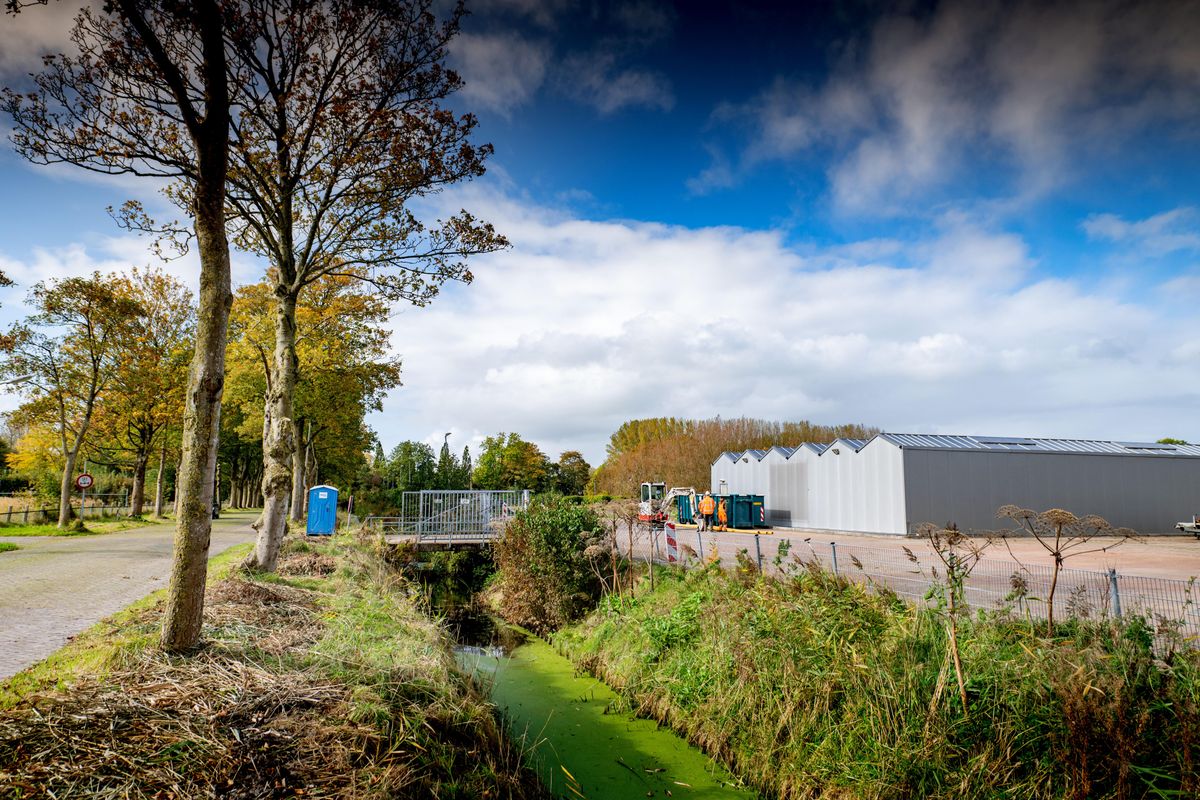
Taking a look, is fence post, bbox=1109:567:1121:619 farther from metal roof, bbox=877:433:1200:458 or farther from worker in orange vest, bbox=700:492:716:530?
worker in orange vest, bbox=700:492:716:530

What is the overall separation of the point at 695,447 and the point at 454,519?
2755cm

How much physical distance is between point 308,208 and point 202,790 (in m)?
11.1

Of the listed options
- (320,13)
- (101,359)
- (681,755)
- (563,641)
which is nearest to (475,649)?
(563,641)

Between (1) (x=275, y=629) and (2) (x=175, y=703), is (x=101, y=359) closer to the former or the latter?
(1) (x=275, y=629)

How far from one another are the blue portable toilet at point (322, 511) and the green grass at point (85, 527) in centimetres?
666

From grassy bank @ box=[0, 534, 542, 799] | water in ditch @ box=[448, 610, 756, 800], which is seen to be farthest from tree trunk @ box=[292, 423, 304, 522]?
grassy bank @ box=[0, 534, 542, 799]

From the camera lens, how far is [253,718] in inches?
161

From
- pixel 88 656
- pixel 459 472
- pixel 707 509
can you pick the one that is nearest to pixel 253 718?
pixel 88 656

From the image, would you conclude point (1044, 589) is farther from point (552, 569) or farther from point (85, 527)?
point (85, 527)

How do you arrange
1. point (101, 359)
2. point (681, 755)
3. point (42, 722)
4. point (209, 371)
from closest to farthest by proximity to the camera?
point (42, 722)
point (209, 371)
point (681, 755)
point (101, 359)

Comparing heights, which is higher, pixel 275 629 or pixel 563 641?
pixel 275 629

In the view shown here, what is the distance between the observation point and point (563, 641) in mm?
11578

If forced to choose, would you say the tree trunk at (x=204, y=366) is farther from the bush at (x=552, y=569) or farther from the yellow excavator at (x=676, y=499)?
the yellow excavator at (x=676, y=499)

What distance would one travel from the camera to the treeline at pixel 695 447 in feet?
148
